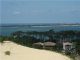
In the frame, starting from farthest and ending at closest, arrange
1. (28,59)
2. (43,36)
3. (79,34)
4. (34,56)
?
(43,36), (79,34), (34,56), (28,59)

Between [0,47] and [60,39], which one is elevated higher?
[0,47]

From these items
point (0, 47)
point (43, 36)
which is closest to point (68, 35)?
point (43, 36)

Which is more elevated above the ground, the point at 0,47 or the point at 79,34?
the point at 0,47

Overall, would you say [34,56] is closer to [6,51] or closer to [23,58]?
[23,58]

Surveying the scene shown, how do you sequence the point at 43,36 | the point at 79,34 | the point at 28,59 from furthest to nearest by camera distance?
the point at 43,36
the point at 79,34
the point at 28,59

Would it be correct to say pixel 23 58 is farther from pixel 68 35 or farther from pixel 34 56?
pixel 68 35

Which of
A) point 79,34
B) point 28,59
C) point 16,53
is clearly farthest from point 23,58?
point 79,34

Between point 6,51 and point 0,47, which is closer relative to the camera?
point 6,51

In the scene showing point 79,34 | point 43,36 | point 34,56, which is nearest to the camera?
point 34,56

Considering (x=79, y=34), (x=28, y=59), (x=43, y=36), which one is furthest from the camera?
(x=43, y=36)
